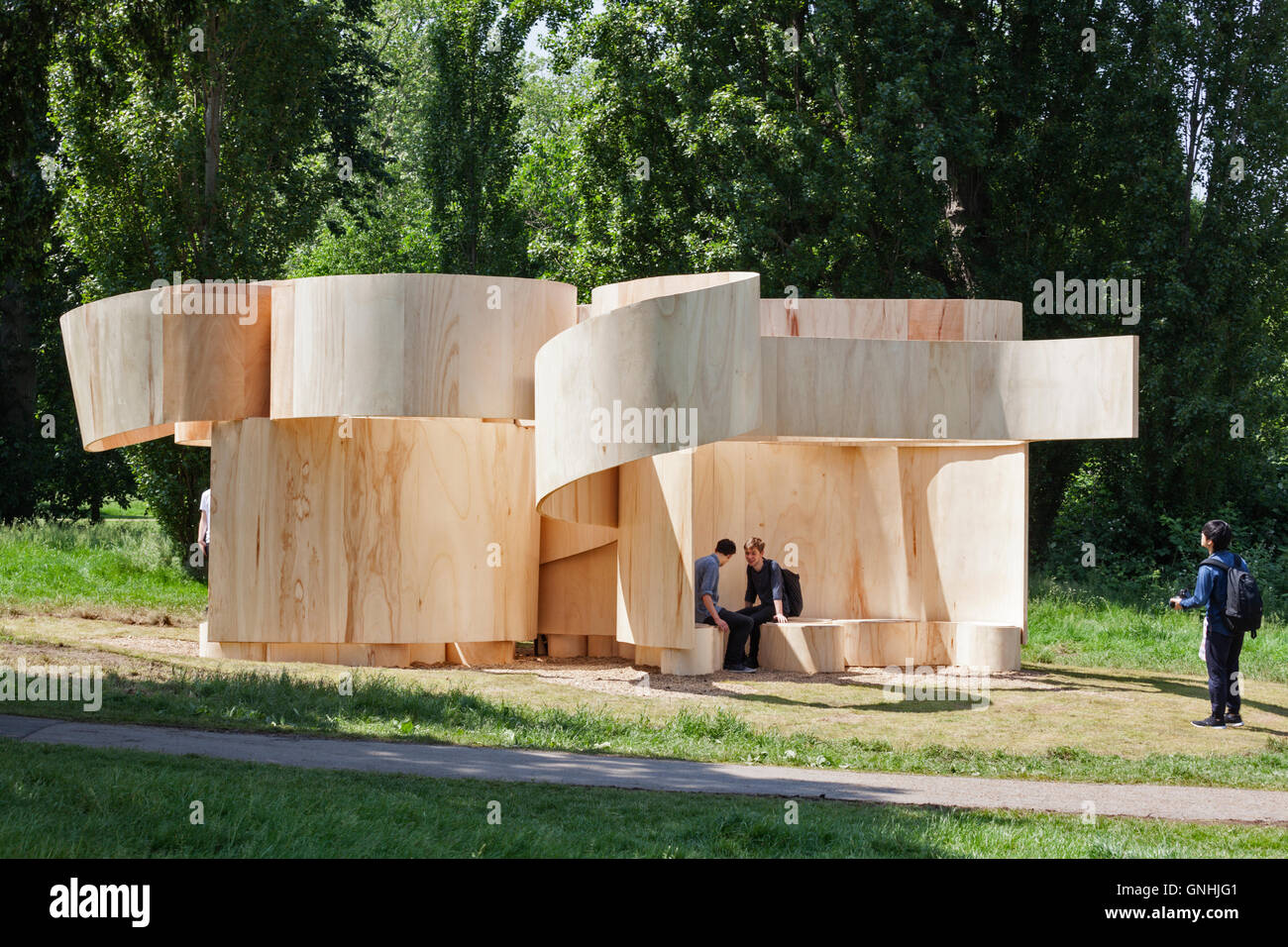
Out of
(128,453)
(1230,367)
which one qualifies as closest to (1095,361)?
(1230,367)

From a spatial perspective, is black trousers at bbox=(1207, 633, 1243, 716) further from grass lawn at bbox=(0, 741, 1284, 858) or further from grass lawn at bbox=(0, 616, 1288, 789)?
grass lawn at bbox=(0, 741, 1284, 858)

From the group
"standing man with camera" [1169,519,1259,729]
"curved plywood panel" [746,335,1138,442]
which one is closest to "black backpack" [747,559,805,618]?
"curved plywood panel" [746,335,1138,442]

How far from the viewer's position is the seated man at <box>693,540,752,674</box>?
15594 millimetres

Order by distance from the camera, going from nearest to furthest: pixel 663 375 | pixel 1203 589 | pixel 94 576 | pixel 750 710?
pixel 1203 589 → pixel 750 710 → pixel 663 375 → pixel 94 576

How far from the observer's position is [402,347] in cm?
1481

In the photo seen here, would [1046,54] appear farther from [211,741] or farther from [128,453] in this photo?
[211,741]

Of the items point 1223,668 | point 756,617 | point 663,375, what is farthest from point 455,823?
point 756,617

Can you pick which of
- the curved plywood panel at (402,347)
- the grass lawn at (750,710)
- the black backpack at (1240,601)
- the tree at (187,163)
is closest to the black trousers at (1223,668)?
the black backpack at (1240,601)

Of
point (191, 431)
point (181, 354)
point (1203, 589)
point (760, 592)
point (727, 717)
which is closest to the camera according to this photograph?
point (727, 717)

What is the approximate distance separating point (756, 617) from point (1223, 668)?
5.34 metres

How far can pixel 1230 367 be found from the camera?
24.1 m

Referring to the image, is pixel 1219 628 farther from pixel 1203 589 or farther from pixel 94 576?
pixel 94 576

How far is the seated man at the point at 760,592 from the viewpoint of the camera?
15.9 meters
